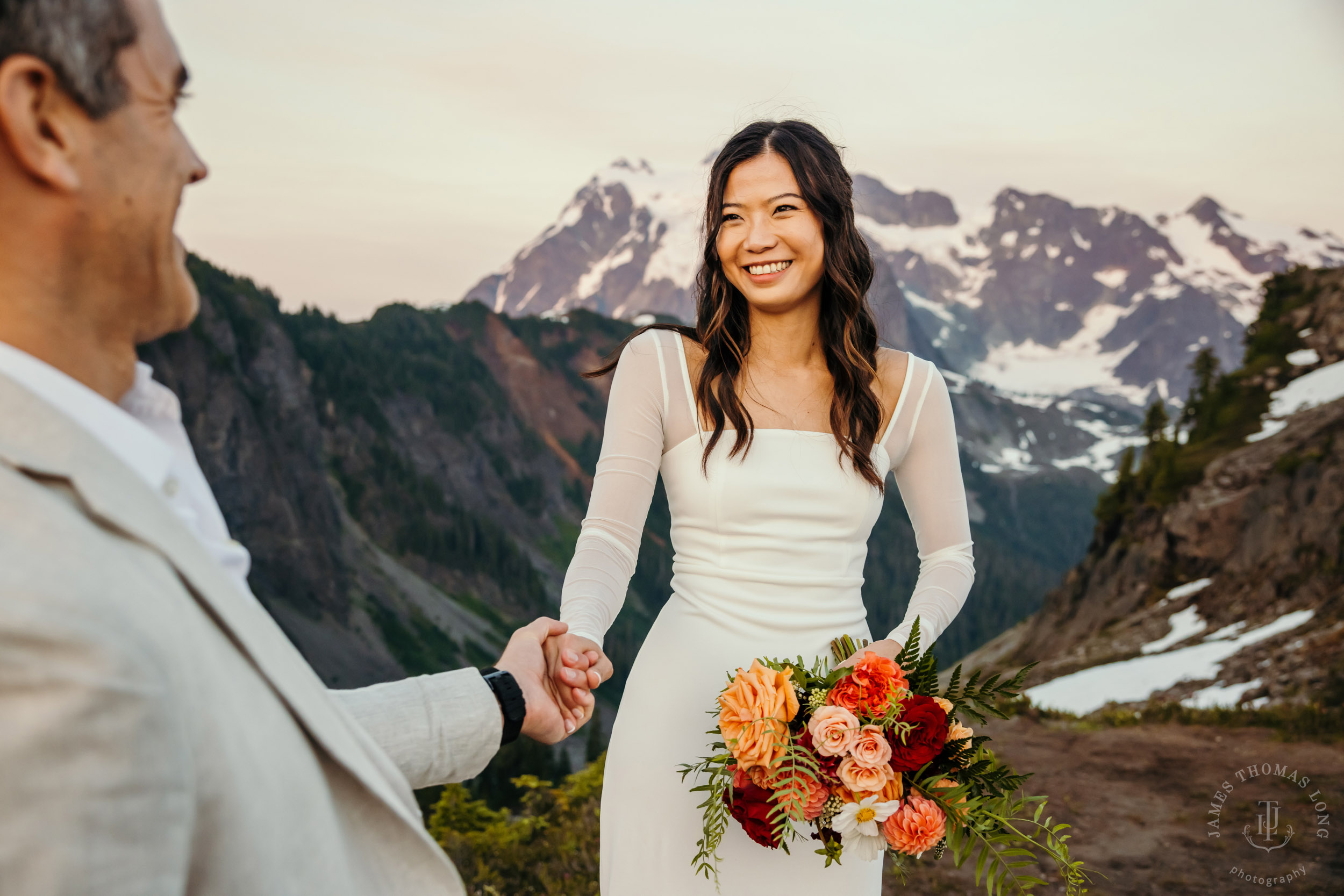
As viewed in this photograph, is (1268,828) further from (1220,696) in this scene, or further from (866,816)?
(866,816)

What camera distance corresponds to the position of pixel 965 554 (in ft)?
12.3

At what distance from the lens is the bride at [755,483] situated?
327 cm

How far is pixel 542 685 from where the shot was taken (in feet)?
8.59

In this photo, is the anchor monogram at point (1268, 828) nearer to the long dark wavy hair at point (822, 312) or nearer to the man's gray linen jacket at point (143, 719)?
the long dark wavy hair at point (822, 312)

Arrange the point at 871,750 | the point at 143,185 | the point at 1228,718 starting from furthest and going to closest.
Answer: the point at 1228,718 → the point at 871,750 → the point at 143,185

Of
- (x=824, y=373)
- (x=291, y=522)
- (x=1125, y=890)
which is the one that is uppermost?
(x=291, y=522)

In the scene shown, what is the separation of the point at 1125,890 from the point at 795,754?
6171 millimetres

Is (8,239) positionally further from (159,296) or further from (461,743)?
(461,743)

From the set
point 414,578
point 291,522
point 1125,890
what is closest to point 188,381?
point 291,522

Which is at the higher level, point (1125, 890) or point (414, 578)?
point (414, 578)

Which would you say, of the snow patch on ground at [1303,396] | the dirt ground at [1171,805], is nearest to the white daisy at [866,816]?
the dirt ground at [1171,805]

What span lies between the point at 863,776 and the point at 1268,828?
7560mm

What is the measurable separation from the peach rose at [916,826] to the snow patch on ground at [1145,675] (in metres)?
14.6

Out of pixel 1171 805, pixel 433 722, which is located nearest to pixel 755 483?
pixel 433 722
